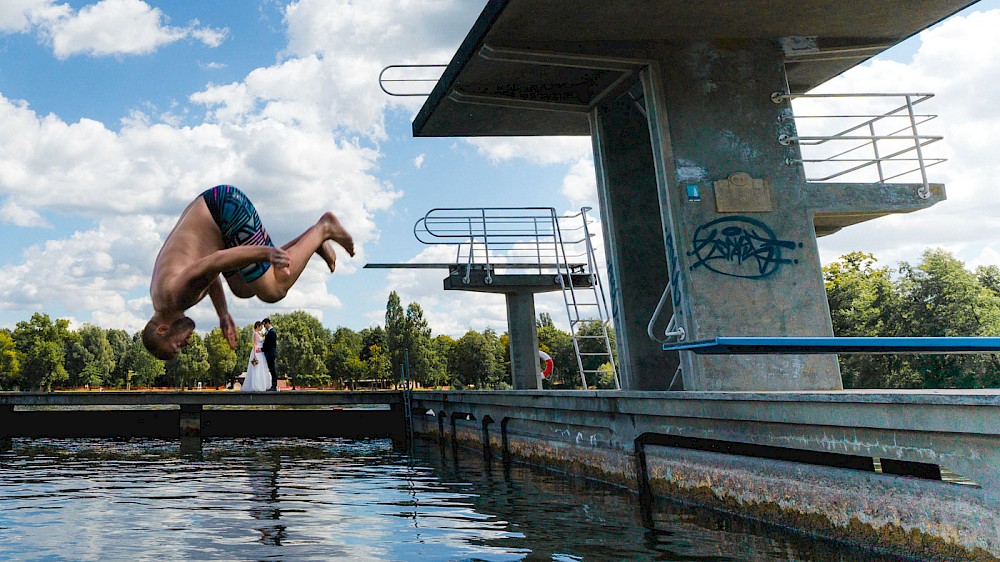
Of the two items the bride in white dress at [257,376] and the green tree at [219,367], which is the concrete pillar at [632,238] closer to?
the bride in white dress at [257,376]

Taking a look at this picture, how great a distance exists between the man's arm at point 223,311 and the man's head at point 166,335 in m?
0.42

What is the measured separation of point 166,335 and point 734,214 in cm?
926

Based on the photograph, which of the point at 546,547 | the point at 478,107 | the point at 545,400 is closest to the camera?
the point at 546,547

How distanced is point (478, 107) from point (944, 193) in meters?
7.94

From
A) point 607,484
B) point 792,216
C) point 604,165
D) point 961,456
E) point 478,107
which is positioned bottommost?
point 607,484

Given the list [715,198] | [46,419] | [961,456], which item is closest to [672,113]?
[715,198]

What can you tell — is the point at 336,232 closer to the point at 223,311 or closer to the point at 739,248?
the point at 223,311

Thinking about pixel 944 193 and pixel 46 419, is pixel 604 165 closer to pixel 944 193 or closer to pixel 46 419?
pixel 944 193

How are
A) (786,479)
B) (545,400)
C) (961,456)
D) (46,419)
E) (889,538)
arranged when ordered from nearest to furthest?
(961,456)
(889,538)
(786,479)
(545,400)
(46,419)

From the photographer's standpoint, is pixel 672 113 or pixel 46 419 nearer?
pixel 672 113

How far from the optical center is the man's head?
2.94 metres

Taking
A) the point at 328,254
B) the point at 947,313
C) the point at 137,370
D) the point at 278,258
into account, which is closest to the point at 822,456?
the point at 328,254

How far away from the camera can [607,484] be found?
11164mm

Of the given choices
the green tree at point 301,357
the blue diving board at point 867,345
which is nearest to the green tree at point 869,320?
the blue diving board at point 867,345
